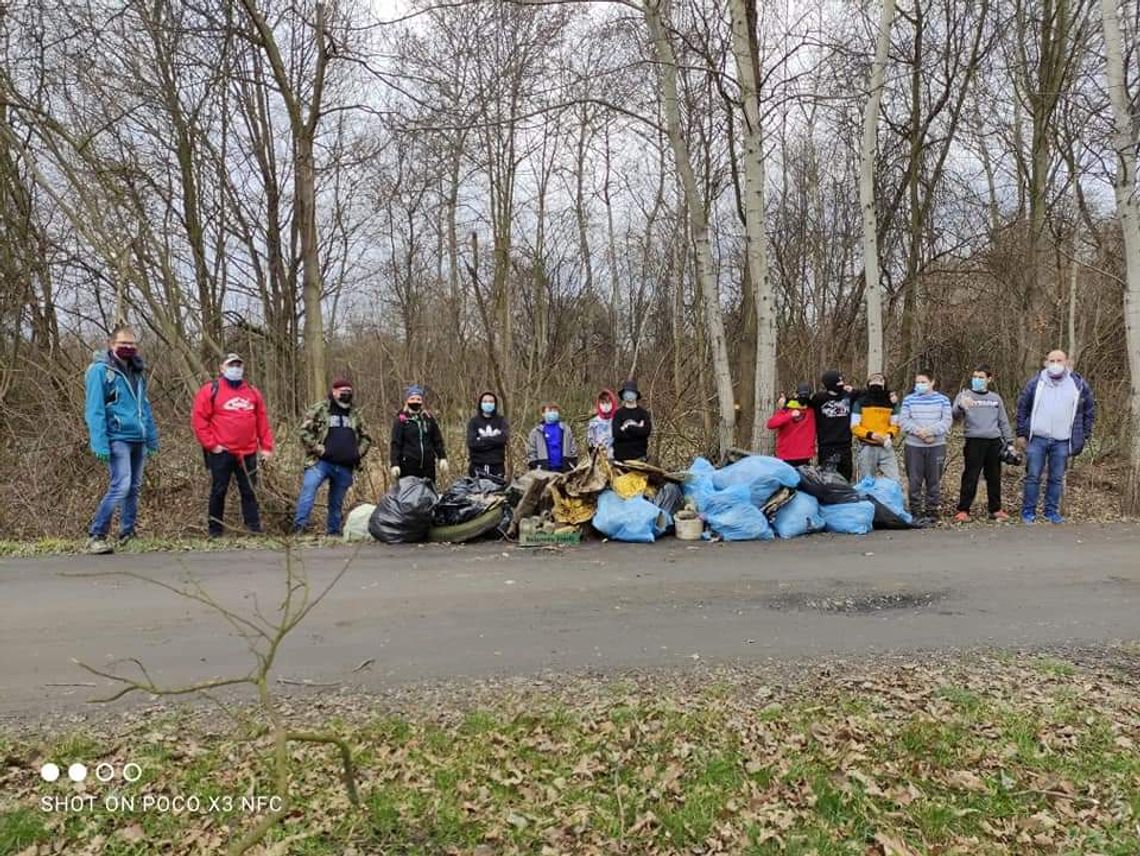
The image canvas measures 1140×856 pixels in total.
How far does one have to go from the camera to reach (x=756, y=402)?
992 cm

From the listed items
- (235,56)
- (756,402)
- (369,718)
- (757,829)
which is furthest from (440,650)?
(235,56)

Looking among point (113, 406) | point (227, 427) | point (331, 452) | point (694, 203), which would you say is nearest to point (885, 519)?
point (694, 203)

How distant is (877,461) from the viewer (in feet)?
29.3

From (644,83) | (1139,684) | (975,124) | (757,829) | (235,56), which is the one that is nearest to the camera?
(757,829)

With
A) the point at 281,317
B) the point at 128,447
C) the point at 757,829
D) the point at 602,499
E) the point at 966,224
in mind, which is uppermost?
the point at 966,224

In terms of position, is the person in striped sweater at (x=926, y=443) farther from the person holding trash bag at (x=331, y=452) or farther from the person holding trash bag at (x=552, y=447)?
the person holding trash bag at (x=331, y=452)

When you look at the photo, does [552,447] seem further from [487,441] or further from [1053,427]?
[1053,427]

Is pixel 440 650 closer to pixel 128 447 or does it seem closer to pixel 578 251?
pixel 128 447

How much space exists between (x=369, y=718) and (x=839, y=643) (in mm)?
2950

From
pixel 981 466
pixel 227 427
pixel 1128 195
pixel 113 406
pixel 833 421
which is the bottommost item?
pixel 981 466

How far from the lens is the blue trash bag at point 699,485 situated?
302 inches

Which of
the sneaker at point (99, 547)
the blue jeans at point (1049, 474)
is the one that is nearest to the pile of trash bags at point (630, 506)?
the blue jeans at point (1049, 474)

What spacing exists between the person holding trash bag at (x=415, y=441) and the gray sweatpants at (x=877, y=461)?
514 centimetres

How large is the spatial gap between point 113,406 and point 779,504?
677cm
